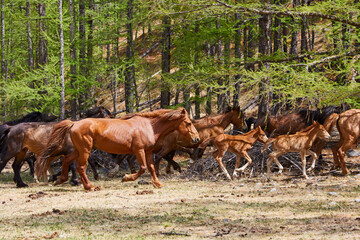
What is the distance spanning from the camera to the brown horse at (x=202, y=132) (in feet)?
50.9

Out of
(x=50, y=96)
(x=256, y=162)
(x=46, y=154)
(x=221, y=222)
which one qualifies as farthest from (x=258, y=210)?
(x=50, y=96)

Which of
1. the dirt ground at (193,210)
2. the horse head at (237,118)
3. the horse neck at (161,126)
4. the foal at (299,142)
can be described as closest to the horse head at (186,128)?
the horse neck at (161,126)

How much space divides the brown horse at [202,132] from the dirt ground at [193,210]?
244cm

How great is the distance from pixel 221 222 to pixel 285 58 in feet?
23.4

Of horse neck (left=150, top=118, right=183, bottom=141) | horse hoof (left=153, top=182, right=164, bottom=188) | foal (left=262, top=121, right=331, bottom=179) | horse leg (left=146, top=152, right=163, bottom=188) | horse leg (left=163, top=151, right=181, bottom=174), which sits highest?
horse neck (left=150, top=118, right=183, bottom=141)

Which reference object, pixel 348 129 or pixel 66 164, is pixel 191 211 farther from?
pixel 348 129

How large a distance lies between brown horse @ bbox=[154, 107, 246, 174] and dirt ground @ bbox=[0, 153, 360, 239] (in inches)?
96.2

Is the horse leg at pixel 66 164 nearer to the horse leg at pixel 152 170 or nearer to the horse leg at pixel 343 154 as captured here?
the horse leg at pixel 152 170

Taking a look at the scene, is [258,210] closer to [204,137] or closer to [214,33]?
[204,137]

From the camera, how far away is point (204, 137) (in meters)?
16.1

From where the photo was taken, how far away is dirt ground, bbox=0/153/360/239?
7.32m

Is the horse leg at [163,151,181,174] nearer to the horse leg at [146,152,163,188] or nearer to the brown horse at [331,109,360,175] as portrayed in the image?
the horse leg at [146,152,163,188]

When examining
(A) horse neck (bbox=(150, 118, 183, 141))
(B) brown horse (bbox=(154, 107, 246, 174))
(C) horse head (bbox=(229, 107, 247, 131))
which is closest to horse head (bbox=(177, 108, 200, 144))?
(A) horse neck (bbox=(150, 118, 183, 141))

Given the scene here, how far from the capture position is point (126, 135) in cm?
1248
